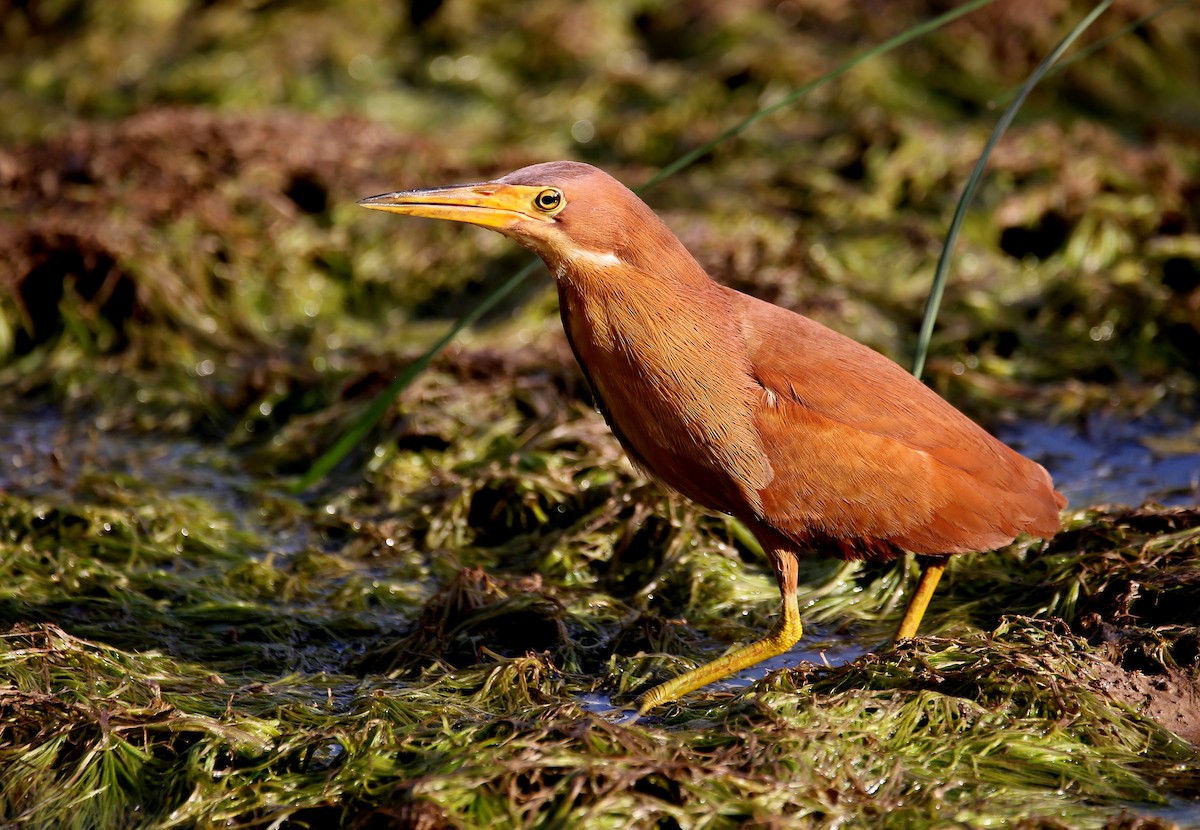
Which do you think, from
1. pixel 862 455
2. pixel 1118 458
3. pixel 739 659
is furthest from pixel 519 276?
pixel 1118 458

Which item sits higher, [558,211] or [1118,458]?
[558,211]

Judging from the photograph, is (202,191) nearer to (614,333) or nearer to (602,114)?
(602,114)

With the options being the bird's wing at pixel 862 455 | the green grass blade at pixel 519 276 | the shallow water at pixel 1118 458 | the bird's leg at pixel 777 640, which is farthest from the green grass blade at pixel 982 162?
the shallow water at pixel 1118 458

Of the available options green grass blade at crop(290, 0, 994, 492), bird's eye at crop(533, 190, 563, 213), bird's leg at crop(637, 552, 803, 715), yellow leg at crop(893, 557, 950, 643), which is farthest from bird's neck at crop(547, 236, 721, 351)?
yellow leg at crop(893, 557, 950, 643)

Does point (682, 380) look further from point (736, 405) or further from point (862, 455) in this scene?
point (862, 455)

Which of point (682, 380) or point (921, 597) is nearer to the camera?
point (682, 380)

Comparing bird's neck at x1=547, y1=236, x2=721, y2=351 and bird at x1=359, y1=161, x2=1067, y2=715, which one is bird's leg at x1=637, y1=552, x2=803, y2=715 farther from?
bird's neck at x1=547, y1=236, x2=721, y2=351

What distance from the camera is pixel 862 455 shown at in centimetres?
385

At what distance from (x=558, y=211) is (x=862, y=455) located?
1.00 m

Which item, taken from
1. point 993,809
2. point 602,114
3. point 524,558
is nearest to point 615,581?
point 524,558

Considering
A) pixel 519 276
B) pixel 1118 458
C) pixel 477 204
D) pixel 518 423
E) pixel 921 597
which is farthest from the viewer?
pixel 518 423

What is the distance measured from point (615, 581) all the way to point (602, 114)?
516cm

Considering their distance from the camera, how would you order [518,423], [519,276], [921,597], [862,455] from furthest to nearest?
1. [518,423]
2. [519,276]
3. [921,597]
4. [862,455]

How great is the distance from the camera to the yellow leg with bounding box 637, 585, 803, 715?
3.80 meters
